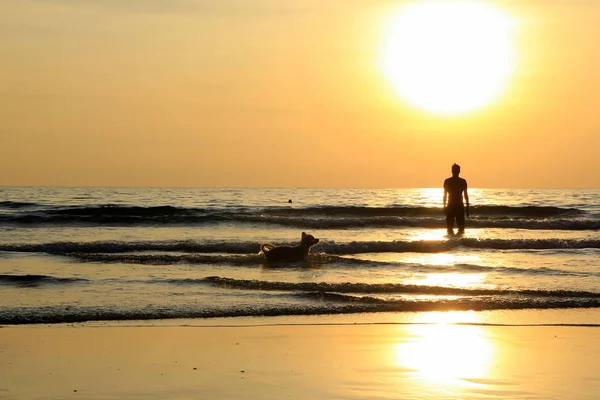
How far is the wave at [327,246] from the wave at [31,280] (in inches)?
235

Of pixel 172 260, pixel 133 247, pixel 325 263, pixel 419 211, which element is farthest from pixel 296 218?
pixel 172 260

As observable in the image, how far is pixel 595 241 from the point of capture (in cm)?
2322

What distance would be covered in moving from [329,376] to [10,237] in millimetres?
18515

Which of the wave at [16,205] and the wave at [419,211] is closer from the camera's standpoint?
the wave at [419,211]

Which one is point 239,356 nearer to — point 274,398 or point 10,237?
point 274,398

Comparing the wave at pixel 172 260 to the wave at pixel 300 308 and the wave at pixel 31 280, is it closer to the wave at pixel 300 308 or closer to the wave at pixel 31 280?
the wave at pixel 31 280

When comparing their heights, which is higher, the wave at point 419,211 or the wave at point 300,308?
the wave at point 419,211

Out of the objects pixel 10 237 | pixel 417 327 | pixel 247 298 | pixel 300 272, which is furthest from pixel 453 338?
pixel 10 237

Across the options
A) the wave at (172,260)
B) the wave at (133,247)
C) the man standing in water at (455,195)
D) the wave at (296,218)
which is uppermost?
the wave at (296,218)

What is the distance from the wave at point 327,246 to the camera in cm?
2091

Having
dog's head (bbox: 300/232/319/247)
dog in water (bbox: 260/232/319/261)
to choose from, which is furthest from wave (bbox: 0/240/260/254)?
→ dog in water (bbox: 260/232/319/261)

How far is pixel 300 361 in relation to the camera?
8.16 meters

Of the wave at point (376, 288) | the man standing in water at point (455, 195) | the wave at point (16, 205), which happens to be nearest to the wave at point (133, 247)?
the man standing in water at point (455, 195)

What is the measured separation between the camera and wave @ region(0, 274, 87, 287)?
44.7 feet
